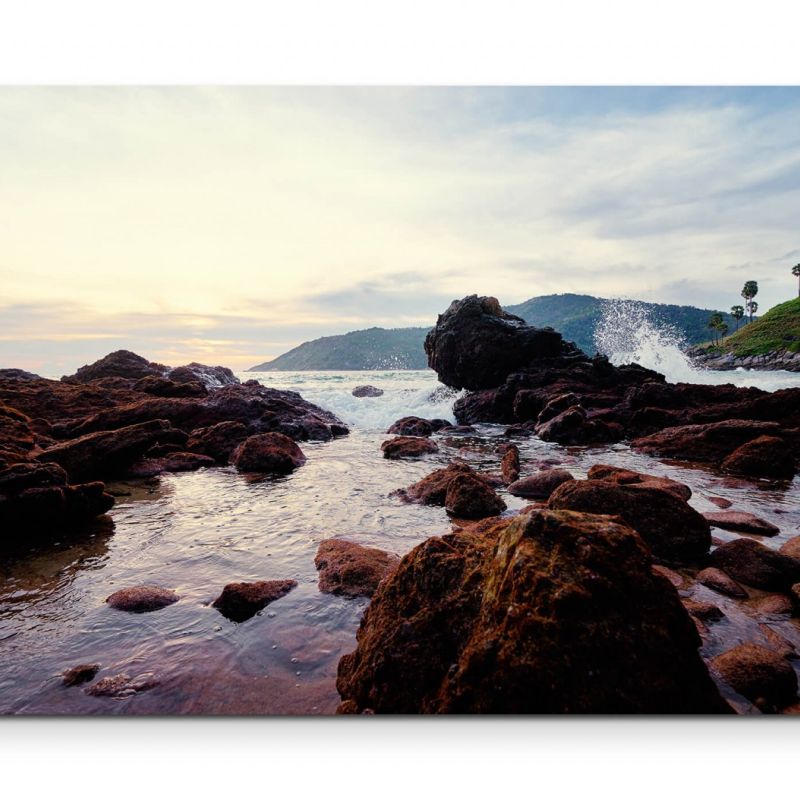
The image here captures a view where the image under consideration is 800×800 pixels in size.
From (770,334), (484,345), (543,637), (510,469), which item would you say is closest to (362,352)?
(484,345)

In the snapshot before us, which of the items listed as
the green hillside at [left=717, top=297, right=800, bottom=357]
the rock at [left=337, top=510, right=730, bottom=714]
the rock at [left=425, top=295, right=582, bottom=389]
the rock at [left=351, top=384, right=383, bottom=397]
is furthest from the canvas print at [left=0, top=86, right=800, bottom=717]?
the rock at [left=351, top=384, right=383, bottom=397]

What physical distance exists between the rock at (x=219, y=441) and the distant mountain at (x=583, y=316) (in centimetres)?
1558

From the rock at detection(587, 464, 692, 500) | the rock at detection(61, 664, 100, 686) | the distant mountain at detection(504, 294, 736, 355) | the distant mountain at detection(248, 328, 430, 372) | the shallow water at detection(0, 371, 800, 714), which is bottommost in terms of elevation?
the shallow water at detection(0, 371, 800, 714)

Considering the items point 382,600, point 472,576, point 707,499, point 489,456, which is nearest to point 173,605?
point 382,600

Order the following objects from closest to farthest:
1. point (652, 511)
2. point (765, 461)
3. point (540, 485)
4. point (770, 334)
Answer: point (652, 511) → point (540, 485) → point (765, 461) → point (770, 334)

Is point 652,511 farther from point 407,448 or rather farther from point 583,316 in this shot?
point 583,316

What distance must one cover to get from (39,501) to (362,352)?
30.4 meters

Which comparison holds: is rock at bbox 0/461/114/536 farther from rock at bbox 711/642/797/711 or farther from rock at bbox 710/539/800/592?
rock at bbox 710/539/800/592

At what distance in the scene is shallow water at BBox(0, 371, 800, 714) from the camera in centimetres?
400

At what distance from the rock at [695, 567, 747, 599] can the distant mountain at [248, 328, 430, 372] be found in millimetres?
26516

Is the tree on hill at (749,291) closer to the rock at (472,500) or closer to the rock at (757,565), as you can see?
the rock at (757,565)

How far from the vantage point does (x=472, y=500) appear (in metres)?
8.93

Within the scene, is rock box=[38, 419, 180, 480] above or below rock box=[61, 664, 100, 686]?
above
